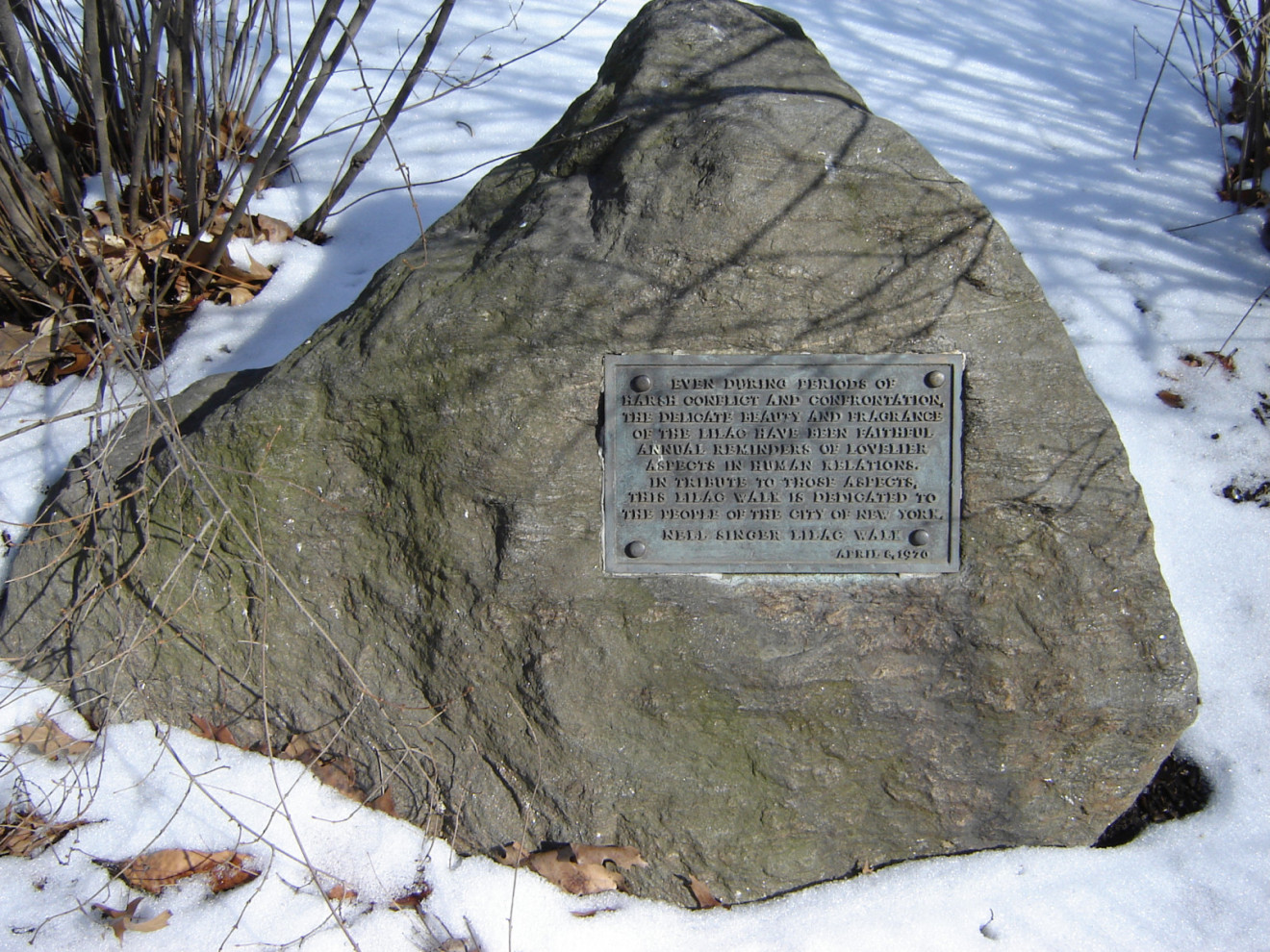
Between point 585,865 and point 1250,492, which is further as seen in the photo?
point 1250,492

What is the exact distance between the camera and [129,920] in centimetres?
214

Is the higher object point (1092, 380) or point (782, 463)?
point (782, 463)

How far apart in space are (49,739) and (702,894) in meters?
1.84

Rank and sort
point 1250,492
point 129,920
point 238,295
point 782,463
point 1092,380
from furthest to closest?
1. point 238,295
2. point 1092,380
3. point 1250,492
4. point 782,463
5. point 129,920

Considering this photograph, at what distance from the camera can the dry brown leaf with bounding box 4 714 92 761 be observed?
7.97ft

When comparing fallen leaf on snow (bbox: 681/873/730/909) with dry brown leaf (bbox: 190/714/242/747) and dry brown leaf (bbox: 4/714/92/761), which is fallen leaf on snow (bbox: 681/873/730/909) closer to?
dry brown leaf (bbox: 190/714/242/747)

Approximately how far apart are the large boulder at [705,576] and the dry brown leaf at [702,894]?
29 millimetres

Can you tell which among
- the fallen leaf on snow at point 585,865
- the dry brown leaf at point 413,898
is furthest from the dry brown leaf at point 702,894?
the dry brown leaf at point 413,898

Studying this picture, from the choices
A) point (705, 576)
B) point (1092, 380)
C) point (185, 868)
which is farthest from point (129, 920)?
point (1092, 380)

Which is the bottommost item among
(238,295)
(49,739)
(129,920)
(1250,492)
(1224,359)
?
(129,920)

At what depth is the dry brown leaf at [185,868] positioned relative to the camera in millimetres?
2232

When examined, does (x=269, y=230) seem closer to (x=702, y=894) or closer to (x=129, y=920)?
(x=129, y=920)

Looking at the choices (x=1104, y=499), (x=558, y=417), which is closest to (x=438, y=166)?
(x=558, y=417)

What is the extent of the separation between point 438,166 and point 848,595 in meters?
2.79
